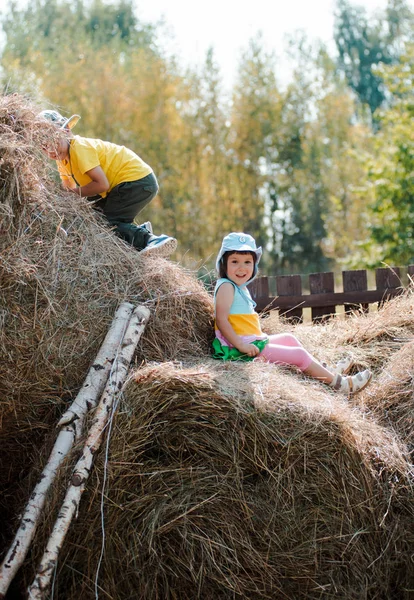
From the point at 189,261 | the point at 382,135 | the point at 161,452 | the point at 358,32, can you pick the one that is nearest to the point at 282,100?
the point at 382,135

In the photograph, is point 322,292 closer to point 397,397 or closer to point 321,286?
point 321,286

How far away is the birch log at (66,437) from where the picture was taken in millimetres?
3348

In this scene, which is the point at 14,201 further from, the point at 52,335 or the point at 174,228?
the point at 174,228

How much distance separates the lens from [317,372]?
4609 millimetres

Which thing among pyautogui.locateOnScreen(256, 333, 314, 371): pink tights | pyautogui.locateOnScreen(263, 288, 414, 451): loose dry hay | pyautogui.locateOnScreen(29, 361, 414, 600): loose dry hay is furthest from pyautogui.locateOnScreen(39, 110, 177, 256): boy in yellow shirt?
pyautogui.locateOnScreen(29, 361, 414, 600): loose dry hay

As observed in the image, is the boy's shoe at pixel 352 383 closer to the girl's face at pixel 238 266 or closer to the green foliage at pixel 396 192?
the girl's face at pixel 238 266

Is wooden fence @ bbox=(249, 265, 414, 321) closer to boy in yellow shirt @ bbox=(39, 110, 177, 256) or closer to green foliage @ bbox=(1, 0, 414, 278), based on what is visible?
Answer: boy in yellow shirt @ bbox=(39, 110, 177, 256)

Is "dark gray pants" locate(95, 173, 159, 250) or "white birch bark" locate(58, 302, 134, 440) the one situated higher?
"dark gray pants" locate(95, 173, 159, 250)

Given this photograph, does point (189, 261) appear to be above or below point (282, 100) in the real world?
below

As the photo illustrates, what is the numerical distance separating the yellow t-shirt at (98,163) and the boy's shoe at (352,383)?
6.61 ft

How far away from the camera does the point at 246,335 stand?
4777 mm

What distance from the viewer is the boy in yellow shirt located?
15.7ft

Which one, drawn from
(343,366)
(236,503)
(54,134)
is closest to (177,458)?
(236,503)

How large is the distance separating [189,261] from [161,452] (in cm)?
199
